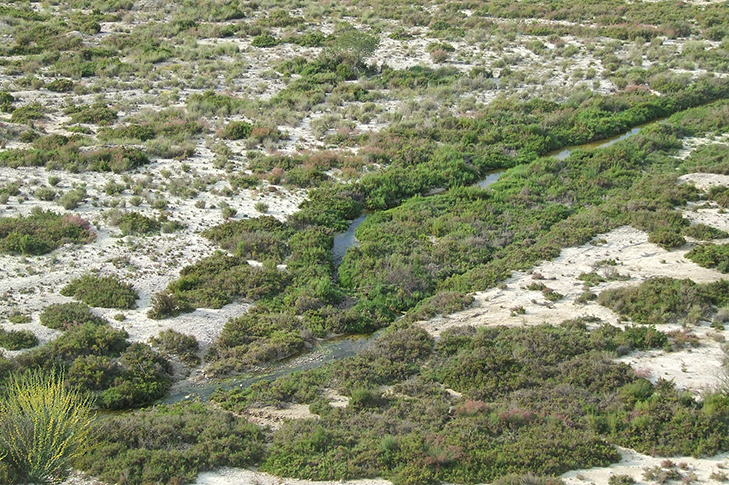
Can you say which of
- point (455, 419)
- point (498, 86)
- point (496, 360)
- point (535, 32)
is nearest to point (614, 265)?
point (496, 360)

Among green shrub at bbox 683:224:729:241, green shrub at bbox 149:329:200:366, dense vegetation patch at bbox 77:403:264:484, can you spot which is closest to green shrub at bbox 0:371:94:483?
dense vegetation patch at bbox 77:403:264:484

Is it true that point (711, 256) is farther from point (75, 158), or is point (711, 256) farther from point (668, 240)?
point (75, 158)

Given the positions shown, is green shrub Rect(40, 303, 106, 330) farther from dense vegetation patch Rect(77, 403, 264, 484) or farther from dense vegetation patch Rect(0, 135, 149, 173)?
dense vegetation patch Rect(0, 135, 149, 173)

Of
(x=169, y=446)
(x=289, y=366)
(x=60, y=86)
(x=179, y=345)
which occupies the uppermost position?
(x=60, y=86)

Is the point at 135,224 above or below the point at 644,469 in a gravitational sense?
above

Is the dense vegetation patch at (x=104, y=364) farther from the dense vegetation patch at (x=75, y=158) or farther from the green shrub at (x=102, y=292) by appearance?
the dense vegetation patch at (x=75, y=158)

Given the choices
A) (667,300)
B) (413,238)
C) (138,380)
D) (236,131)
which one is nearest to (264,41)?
(236,131)
